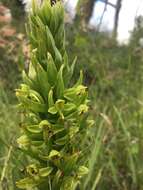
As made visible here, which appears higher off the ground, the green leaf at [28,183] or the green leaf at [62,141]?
the green leaf at [62,141]

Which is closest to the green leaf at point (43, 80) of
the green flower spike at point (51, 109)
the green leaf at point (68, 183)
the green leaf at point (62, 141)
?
the green flower spike at point (51, 109)

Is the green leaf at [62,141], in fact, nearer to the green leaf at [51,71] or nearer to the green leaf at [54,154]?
the green leaf at [54,154]

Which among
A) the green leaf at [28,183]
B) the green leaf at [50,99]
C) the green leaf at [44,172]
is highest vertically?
the green leaf at [50,99]

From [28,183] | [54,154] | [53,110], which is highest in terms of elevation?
[53,110]

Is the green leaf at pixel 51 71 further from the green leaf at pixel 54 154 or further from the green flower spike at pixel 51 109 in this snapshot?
the green leaf at pixel 54 154

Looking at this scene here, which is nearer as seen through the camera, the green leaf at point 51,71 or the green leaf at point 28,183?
the green leaf at point 51,71

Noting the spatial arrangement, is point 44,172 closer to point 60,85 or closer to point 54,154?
point 54,154

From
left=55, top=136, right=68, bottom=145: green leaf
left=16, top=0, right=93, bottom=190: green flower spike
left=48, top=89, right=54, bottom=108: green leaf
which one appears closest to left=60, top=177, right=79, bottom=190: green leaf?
left=16, top=0, right=93, bottom=190: green flower spike

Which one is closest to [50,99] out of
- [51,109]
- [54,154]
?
[51,109]

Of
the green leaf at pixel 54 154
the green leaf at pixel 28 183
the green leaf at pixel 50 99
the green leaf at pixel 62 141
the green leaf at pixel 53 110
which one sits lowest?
the green leaf at pixel 28 183
